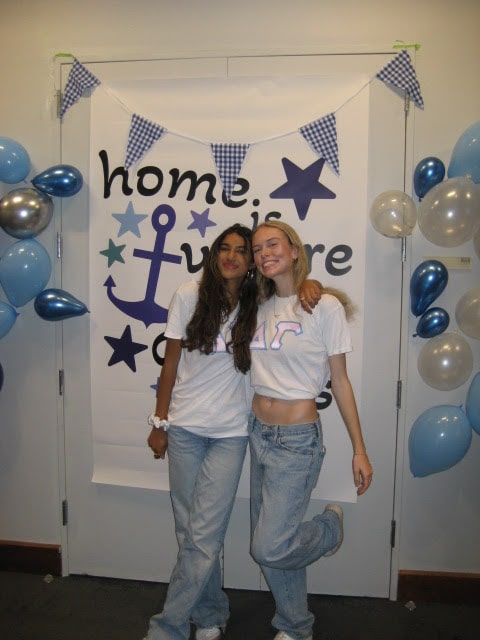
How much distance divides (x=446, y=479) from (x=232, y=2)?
231cm

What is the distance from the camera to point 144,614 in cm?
189

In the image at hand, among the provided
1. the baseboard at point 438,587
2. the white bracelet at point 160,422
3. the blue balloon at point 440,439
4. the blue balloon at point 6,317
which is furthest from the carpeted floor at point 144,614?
the blue balloon at point 6,317

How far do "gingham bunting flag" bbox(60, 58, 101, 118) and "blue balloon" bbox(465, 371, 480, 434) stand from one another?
2.08 meters

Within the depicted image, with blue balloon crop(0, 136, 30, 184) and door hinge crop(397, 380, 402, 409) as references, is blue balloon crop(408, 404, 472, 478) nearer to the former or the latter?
door hinge crop(397, 380, 402, 409)

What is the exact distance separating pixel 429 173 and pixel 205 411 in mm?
1304

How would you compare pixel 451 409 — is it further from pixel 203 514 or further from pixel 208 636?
pixel 208 636

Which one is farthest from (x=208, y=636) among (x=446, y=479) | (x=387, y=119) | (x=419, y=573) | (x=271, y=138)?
(x=387, y=119)

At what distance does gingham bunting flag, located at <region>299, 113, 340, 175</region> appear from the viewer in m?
1.88

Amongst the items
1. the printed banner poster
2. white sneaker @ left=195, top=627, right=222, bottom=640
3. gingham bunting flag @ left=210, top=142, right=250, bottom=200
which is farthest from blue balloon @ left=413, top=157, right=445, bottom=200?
white sneaker @ left=195, top=627, right=222, bottom=640

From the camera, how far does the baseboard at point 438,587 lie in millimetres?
1991

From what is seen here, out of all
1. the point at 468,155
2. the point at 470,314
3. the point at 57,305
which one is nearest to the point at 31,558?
the point at 57,305

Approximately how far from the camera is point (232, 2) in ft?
6.29

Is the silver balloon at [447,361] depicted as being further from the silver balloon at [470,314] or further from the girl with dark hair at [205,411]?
the girl with dark hair at [205,411]

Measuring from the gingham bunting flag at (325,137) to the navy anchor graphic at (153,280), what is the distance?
680 millimetres
